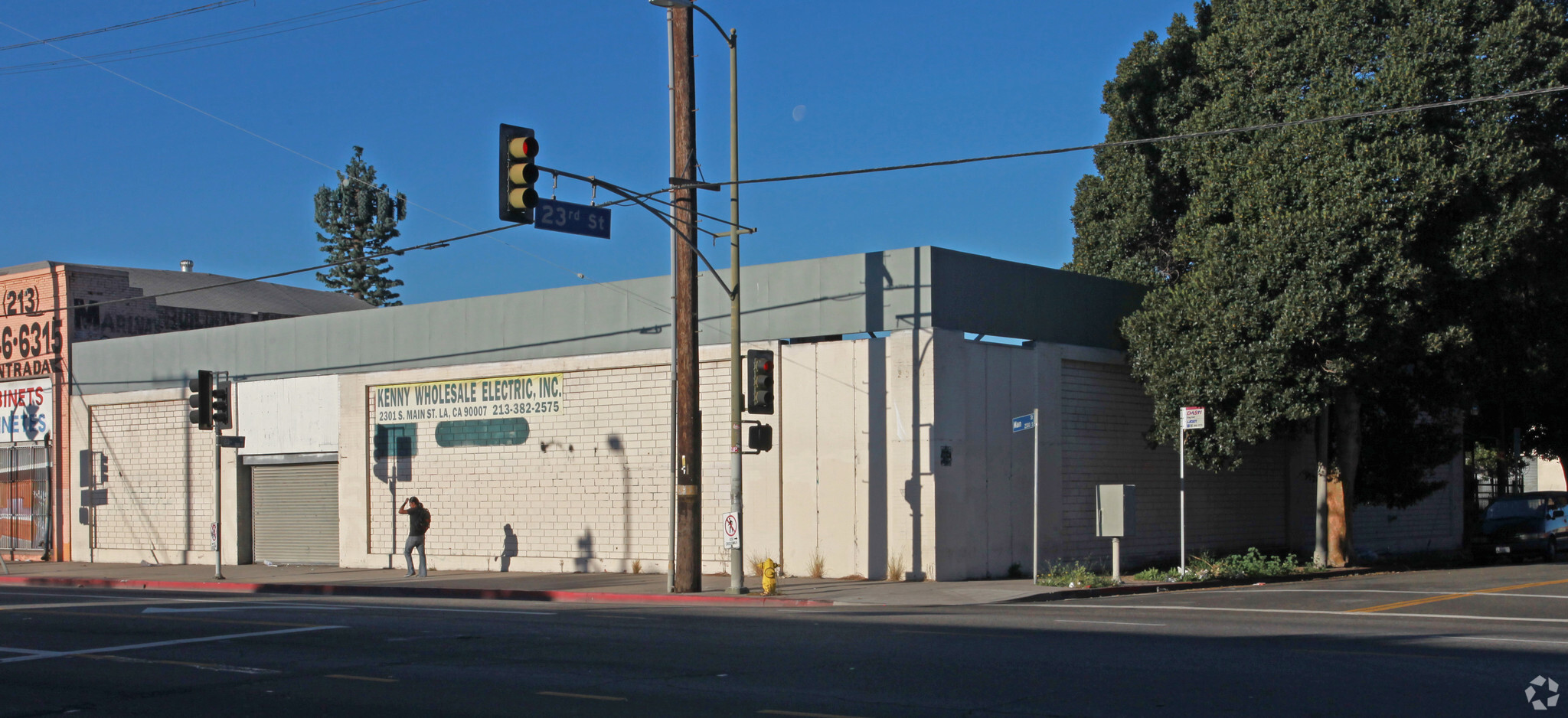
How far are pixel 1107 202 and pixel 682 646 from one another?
23490 mm

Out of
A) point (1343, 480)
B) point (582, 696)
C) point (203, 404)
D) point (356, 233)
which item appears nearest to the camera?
point (582, 696)

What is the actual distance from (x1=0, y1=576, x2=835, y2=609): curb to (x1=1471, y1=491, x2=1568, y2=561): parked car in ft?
62.9

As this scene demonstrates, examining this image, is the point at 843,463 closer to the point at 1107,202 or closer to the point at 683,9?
the point at 683,9

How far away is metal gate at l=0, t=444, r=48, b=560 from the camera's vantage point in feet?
114

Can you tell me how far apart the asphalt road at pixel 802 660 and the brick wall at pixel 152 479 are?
1415 centimetres

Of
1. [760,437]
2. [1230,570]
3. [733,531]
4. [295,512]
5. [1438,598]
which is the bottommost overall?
[1230,570]

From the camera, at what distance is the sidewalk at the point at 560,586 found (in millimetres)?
19500

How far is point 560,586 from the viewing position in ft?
73.7

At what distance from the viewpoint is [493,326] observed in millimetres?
27172

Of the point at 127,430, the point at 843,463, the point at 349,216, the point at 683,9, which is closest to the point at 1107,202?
the point at 843,463

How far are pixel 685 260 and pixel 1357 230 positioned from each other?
11769 mm

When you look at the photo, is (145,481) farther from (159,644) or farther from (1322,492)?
(1322,492)

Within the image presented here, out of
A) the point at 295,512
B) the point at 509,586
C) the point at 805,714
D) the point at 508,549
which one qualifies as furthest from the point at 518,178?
the point at 295,512

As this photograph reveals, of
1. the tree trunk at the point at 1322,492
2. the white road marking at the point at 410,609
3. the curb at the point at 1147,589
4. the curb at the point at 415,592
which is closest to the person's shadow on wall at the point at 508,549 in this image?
the curb at the point at 415,592
